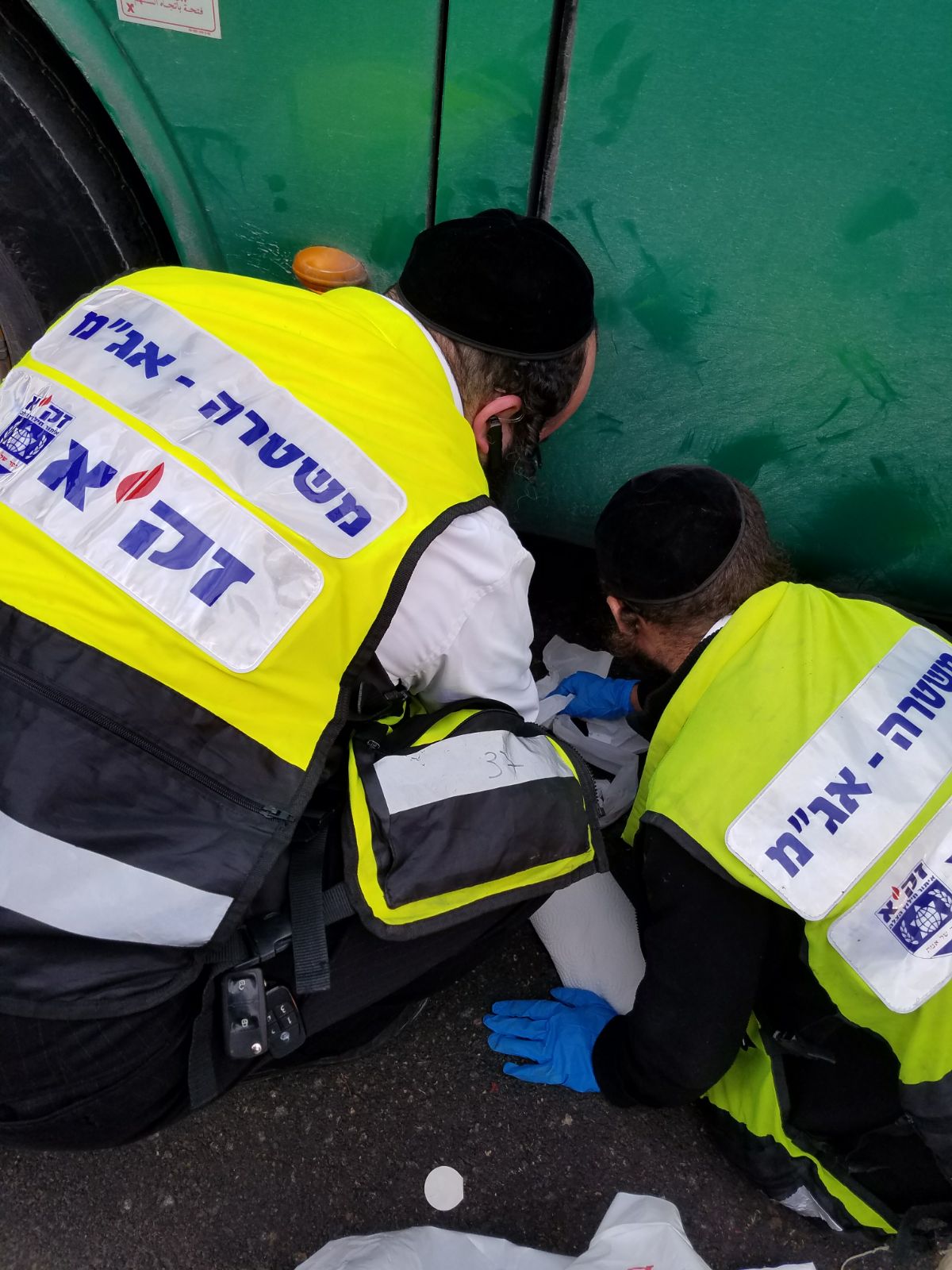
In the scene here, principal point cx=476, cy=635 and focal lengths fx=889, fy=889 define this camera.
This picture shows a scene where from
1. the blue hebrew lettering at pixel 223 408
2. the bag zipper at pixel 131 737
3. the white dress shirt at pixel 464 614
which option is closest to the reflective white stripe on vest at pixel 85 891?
the bag zipper at pixel 131 737

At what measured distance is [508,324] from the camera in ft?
4.55

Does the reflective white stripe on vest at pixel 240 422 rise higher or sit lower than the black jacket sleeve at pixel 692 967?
higher

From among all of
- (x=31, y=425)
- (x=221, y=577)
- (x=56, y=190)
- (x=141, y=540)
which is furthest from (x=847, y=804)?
(x=56, y=190)

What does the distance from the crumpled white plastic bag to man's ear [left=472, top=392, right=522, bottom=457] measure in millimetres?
1255

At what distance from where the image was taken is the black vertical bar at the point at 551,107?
1.37 meters

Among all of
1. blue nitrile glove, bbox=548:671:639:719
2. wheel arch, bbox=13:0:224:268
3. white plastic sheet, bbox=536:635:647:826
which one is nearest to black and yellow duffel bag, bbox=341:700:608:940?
white plastic sheet, bbox=536:635:647:826

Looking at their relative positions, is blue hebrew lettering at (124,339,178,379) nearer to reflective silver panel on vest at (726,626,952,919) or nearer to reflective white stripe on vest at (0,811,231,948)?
reflective white stripe on vest at (0,811,231,948)

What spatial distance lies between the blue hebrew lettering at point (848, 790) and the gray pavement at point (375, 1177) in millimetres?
822

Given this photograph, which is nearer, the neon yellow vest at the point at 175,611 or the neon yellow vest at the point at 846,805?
the neon yellow vest at the point at 175,611

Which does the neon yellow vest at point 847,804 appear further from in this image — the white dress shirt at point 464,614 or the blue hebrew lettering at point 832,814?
the white dress shirt at point 464,614

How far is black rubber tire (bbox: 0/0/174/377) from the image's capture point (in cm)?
163

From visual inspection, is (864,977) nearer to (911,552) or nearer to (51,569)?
(911,552)

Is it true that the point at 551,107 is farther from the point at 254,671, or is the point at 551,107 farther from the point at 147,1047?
the point at 147,1047

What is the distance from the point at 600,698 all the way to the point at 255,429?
1.25 metres
